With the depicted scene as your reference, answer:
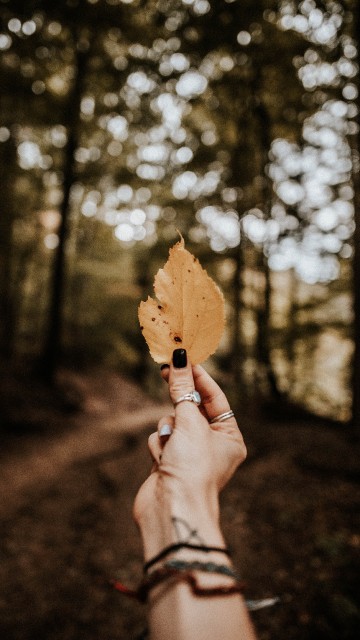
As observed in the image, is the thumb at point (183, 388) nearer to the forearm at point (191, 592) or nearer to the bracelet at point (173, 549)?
the forearm at point (191, 592)

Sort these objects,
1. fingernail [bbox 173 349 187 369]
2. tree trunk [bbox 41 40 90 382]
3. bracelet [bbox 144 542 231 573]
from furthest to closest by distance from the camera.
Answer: tree trunk [bbox 41 40 90 382]
fingernail [bbox 173 349 187 369]
bracelet [bbox 144 542 231 573]

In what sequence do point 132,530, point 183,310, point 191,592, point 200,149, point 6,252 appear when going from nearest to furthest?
1. point 191,592
2. point 183,310
3. point 132,530
4. point 200,149
5. point 6,252

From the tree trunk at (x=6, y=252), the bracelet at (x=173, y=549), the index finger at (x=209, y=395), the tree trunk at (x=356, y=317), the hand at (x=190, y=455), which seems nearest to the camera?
the bracelet at (x=173, y=549)

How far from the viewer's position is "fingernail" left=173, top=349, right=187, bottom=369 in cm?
126

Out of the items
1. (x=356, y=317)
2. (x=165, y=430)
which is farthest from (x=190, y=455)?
(x=356, y=317)

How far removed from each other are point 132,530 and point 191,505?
5829 millimetres

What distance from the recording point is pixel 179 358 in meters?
1.27

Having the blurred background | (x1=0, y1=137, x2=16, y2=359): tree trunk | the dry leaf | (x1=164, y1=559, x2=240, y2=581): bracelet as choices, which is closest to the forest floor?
the blurred background

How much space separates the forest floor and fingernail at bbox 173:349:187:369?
385 centimetres

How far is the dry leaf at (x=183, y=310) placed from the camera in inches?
46.4

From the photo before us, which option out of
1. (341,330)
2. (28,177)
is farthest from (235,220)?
(28,177)

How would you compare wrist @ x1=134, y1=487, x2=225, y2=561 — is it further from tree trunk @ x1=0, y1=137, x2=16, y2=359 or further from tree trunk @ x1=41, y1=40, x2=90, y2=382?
tree trunk @ x1=0, y1=137, x2=16, y2=359

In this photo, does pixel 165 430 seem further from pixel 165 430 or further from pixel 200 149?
pixel 200 149

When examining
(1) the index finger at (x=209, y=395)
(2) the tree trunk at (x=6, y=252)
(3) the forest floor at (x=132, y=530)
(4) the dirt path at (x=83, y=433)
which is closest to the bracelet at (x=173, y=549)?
(1) the index finger at (x=209, y=395)
